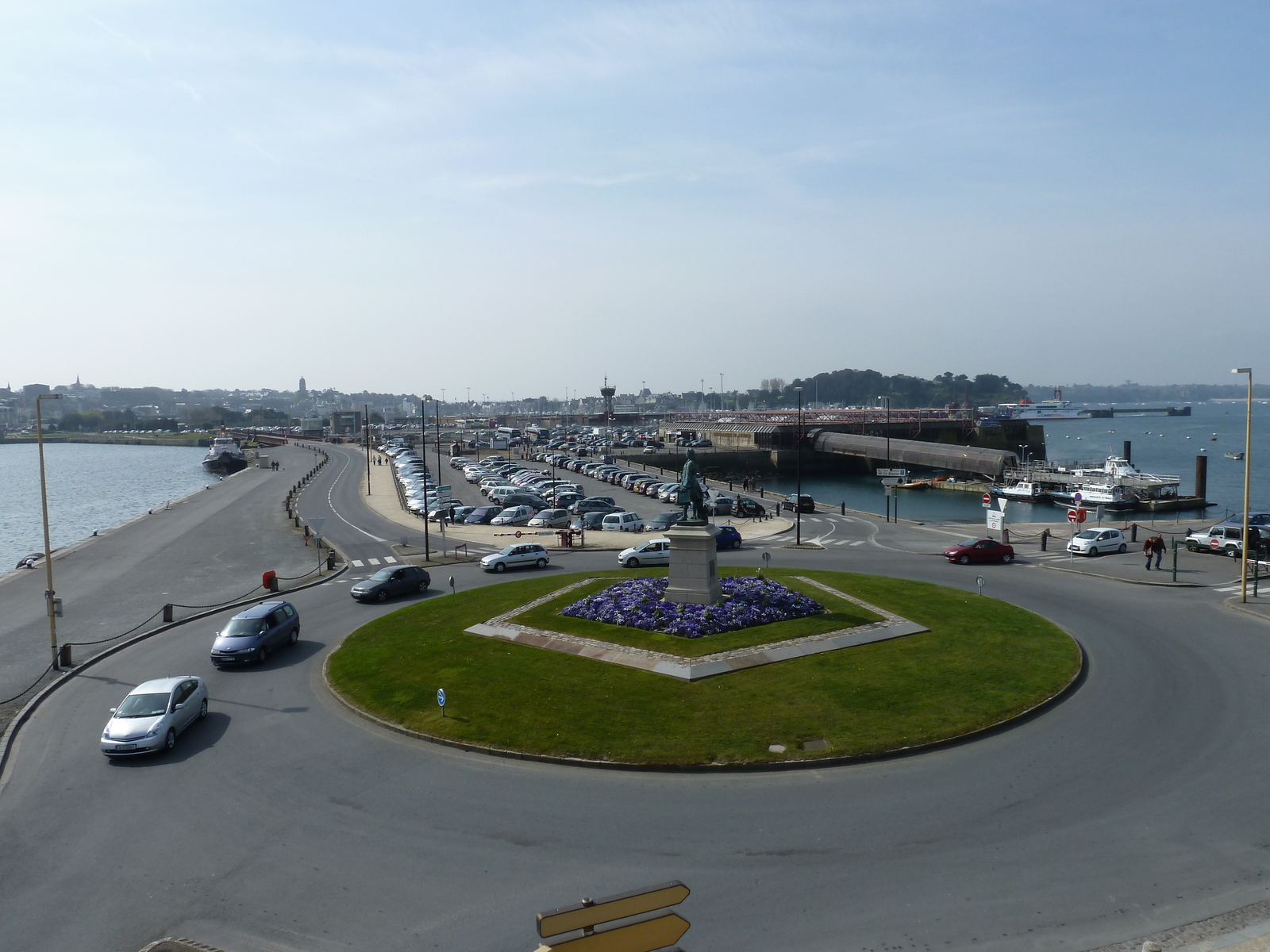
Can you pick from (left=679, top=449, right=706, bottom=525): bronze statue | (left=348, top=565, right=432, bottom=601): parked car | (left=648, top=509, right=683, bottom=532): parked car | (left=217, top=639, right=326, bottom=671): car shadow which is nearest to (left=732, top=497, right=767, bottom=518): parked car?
(left=648, top=509, right=683, bottom=532): parked car

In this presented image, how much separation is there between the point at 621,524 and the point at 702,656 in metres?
30.6

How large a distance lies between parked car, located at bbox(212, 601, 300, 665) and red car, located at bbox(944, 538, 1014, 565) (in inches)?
1159

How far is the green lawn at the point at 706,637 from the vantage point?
23.4m

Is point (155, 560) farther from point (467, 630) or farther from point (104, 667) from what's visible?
point (467, 630)

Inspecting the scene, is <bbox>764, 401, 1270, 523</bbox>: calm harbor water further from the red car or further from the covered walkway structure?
the red car

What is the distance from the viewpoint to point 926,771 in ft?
52.3

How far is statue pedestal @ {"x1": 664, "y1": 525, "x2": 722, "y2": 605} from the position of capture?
26.0m

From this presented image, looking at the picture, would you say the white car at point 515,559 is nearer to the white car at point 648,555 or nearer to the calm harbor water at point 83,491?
the white car at point 648,555

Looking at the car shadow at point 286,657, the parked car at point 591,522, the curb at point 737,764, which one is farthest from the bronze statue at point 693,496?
the parked car at point 591,522

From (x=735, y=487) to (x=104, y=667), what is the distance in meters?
58.1

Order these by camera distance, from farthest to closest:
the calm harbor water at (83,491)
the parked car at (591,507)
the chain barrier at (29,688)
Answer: the calm harbor water at (83,491)
the parked car at (591,507)
the chain barrier at (29,688)

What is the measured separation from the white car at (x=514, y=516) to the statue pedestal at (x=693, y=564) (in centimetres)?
3205

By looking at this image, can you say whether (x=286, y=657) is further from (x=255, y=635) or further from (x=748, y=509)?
(x=748, y=509)

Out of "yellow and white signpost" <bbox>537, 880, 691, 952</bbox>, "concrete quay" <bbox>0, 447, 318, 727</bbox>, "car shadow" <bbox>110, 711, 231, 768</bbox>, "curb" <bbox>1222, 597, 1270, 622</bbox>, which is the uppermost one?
"yellow and white signpost" <bbox>537, 880, 691, 952</bbox>
